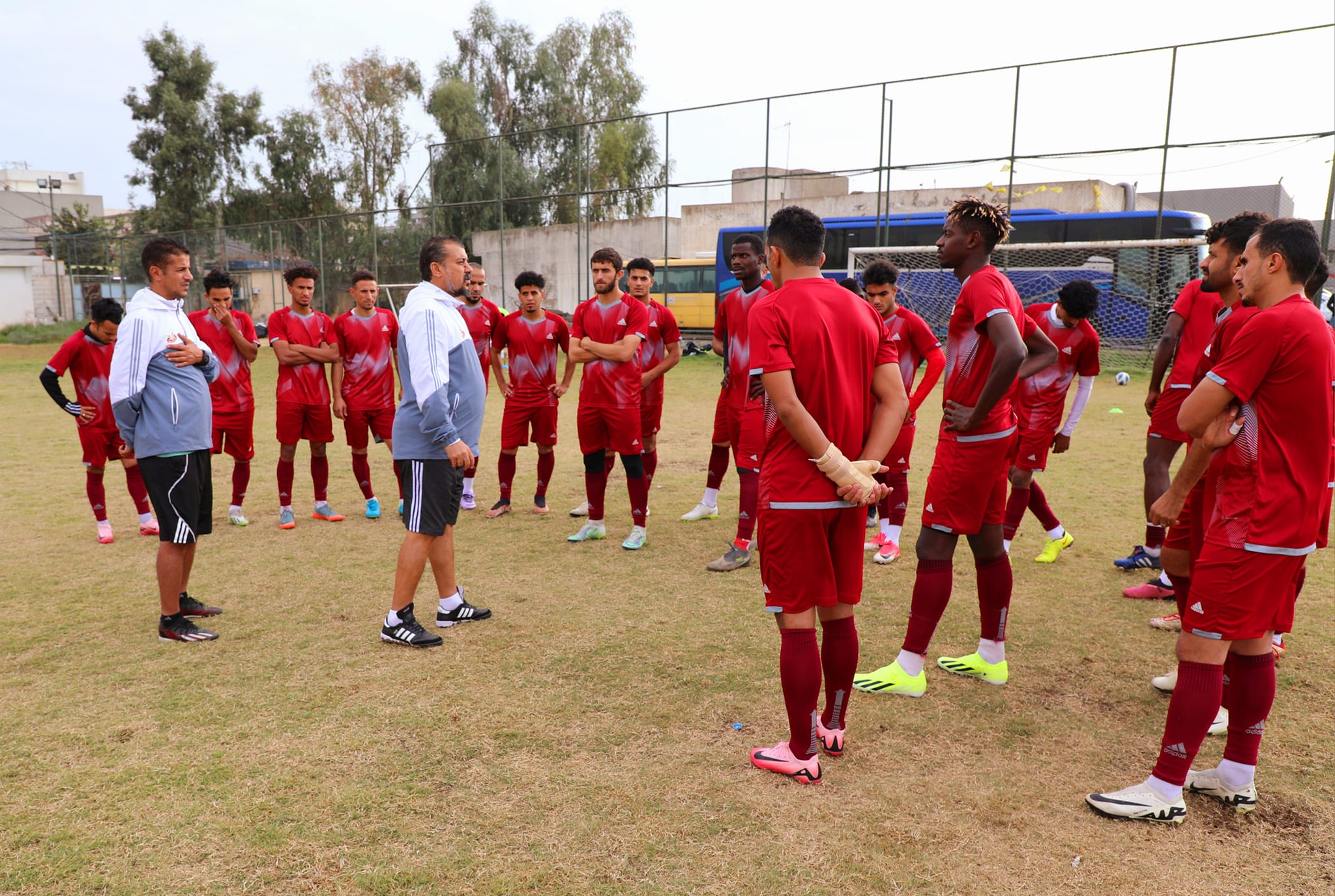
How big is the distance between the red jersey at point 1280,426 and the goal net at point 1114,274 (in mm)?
13509

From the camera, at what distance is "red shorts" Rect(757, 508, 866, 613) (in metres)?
2.96

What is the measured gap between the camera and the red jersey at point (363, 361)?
708 cm

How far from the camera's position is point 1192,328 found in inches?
198

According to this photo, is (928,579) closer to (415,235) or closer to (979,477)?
(979,477)

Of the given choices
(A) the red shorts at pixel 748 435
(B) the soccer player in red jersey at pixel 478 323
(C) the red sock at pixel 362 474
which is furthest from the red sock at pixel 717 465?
(C) the red sock at pixel 362 474

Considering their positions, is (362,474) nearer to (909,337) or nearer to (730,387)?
(730,387)

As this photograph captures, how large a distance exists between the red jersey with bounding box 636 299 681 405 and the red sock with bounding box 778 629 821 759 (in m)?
4.14

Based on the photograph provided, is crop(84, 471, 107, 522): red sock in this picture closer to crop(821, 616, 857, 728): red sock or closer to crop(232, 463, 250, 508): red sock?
crop(232, 463, 250, 508): red sock

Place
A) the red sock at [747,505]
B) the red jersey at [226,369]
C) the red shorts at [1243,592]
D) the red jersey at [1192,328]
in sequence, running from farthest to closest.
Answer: the red jersey at [226,369]
the red sock at [747,505]
the red jersey at [1192,328]
the red shorts at [1243,592]

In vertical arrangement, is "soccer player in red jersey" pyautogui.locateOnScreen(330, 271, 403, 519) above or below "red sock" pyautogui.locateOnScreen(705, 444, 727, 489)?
above

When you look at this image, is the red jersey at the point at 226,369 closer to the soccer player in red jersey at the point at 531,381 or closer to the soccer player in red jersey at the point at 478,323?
the soccer player in red jersey at the point at 478,323

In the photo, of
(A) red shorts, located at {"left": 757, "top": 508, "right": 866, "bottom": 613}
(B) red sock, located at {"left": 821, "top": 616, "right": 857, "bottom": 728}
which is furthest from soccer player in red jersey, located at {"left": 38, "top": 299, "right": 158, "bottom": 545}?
(B) red sock, located at {"left": 821, "top": 616, "right": 857, "bottom": 728}

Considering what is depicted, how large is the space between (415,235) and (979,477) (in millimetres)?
27727

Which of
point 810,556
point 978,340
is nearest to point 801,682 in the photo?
point 810,556
